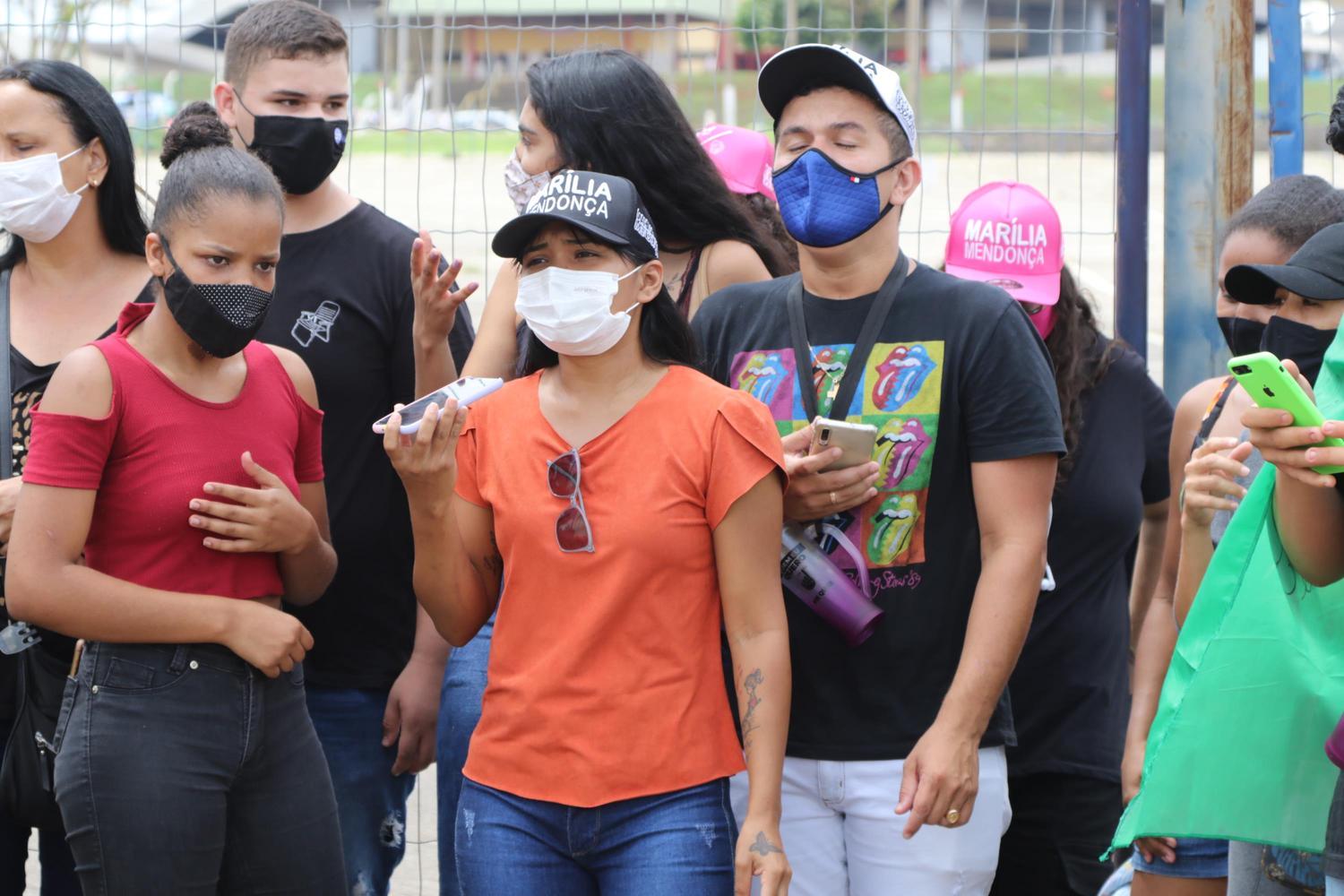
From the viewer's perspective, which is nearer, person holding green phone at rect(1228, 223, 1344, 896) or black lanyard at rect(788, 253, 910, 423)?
person holding green phone at rect(1228, 223, 1344, 896)

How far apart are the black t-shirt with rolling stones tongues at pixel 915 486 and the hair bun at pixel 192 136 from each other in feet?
4.49

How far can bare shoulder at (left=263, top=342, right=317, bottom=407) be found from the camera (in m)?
3.42

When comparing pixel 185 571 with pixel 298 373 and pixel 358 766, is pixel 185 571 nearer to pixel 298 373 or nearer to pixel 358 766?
pixel 298 373

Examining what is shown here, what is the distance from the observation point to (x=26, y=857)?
3.65m

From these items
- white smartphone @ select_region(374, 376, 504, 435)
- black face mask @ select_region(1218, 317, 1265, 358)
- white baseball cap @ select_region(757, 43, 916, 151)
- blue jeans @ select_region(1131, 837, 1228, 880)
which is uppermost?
white baseball cap @ select_region(757, 43, 916, 151)

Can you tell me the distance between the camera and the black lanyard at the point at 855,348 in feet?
9.88

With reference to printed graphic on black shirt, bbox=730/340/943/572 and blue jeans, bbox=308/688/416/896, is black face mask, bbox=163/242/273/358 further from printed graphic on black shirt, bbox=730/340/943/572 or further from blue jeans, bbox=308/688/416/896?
printed graphic on black shirt, bbox=730/340/943/572

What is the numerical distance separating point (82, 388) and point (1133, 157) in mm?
2889

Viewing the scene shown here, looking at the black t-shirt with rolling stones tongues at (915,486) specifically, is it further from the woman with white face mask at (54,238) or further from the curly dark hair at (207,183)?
the woman with white face mask at (54,238)

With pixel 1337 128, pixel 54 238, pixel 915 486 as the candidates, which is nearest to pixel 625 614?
pixel 915 486

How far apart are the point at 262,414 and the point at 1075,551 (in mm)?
1866

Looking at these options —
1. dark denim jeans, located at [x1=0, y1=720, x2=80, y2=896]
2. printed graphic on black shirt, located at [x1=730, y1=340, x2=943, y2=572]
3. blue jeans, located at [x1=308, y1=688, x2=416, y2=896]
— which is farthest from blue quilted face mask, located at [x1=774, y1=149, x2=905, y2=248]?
dark denim jeans, located at [x1=0, y1=720, x2=80, y2=896]

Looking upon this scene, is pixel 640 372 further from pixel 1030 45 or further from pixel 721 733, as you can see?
pixel 1030 45

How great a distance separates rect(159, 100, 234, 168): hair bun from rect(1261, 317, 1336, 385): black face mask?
2.19m
